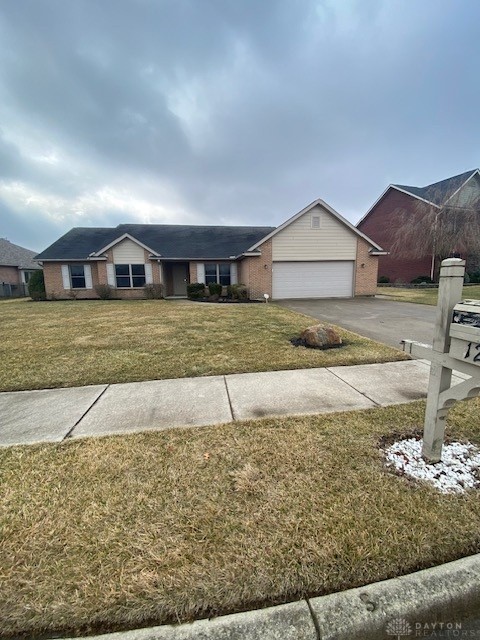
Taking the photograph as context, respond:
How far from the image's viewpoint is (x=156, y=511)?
6.91ft

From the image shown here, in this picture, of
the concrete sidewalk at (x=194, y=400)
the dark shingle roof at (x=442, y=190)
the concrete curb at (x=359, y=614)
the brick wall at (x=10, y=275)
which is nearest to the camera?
the concrete curb at (x=359, y=614)

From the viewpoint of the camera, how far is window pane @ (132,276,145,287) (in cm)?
1922

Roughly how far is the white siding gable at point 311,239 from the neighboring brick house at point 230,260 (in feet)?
0.18

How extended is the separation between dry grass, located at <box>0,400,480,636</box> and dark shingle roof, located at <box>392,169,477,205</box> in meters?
29.0

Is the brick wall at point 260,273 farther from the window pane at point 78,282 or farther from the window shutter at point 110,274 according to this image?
the window pane at point 78,282

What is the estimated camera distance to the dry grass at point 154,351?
5090mm

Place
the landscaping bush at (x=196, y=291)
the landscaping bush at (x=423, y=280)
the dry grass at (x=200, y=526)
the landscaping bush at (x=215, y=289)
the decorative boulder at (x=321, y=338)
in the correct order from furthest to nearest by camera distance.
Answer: the landscaping bush at (x=423, y=280)
the landscaping bush at (x=196, y=291)
the landscaping bush at (x=215, y=289)
the decorative boulder at (x=321, y=338)
the dry grass at (x=200, y=526)

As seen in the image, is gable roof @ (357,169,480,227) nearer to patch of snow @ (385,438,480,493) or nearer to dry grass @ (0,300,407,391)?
dry grass @ (0,300,407,391)

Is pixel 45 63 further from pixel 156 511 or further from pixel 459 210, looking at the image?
pixel 459 210

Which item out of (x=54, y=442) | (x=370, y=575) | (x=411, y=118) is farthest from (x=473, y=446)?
(x=411, y=118)

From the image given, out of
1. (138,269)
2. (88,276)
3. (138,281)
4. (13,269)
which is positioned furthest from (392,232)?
(13,269)

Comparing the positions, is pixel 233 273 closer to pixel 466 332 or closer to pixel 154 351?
pixel 154 351

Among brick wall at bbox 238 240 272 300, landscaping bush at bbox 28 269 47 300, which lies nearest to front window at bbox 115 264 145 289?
landscaping bush at bbox 28 269 47 300

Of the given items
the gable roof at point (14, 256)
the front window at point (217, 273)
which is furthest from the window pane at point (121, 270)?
the gable roof at point (14, 256)
